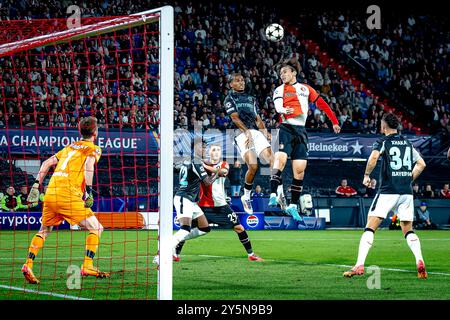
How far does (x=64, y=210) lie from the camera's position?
985 centimetres

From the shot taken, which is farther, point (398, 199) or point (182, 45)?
point (182, 45)

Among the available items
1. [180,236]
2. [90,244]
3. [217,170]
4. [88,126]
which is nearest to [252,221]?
[217,170]

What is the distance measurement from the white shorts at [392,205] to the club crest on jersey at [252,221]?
13631 millimetres

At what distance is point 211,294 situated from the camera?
29.4 feet

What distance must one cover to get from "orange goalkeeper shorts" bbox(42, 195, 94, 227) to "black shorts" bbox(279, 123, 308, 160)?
364 centimetres

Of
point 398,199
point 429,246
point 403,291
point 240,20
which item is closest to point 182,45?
point 240,20

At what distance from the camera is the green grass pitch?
9000 mm

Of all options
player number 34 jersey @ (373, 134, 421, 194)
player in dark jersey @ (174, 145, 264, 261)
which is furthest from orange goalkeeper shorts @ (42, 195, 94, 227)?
player number 34 jersey @ (373, 134, 421, 194)

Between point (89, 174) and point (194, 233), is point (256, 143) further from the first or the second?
point (89, 174)

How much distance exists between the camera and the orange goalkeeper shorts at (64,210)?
982 cm

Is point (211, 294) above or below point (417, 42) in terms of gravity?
below

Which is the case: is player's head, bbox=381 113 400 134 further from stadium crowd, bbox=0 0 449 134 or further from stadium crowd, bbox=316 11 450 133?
stadium crowd, bbox=316 11 450 133
